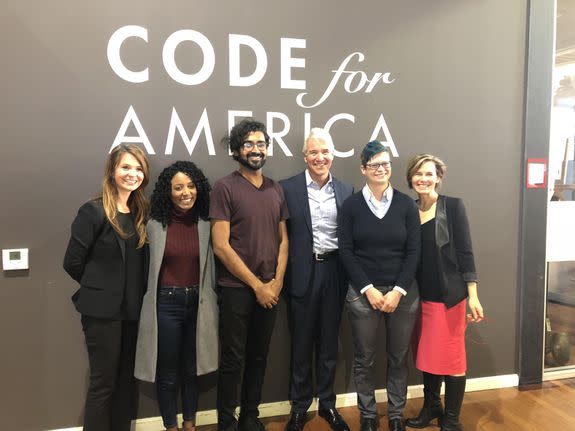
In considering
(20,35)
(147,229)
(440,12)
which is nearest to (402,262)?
(147,229)

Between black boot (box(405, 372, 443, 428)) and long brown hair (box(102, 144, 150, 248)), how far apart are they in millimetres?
1857

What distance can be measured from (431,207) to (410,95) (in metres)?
0.83

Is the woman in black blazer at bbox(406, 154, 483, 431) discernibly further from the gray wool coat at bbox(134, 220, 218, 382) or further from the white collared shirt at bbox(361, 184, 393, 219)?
the gray wool coat at bbox(134, 220, 218, 382)

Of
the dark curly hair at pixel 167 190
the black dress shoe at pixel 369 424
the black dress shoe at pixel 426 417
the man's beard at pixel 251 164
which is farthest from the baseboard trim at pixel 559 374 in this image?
the dark curly hair at pixel 167 190

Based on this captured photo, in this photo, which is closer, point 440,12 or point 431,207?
point 431,207

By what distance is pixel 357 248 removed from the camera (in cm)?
238

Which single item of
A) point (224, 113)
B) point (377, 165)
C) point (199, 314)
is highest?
point (224, 113)

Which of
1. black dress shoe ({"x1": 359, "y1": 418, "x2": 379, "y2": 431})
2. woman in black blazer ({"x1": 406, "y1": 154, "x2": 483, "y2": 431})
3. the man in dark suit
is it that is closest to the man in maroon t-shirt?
the man in dark suit

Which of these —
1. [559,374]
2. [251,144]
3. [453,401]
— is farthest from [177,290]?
[559,374]

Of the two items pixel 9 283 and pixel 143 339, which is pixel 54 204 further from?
pixel 143 339

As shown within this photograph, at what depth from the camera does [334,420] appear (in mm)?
2559

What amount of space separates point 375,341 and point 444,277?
0.51 metres

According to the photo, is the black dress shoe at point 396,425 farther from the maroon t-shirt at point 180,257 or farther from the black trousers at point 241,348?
the maroon t-shirt at point 180,257

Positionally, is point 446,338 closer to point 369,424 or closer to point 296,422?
point 369,424
